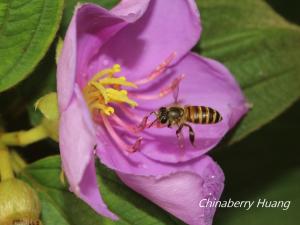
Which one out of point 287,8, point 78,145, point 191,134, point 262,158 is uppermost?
point 78,145

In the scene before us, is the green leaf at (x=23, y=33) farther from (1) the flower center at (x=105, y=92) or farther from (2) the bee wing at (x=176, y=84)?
(2) the bee wing at (x=176, y=84)

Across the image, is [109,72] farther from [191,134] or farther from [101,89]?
[191,134]

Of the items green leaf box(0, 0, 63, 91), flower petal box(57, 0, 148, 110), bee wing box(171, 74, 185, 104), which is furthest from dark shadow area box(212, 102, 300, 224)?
green leaf box(0, 0, 63, 91)

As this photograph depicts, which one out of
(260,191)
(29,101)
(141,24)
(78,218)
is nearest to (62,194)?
(78,218)

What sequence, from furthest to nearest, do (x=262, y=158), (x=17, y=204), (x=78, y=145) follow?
1. (x=262, y=158)
2. (x=17, y=204)
3. (x=78, y=145)

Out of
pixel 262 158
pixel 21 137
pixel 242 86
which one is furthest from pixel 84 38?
pixel 262 158

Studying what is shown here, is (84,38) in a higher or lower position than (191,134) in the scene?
higher

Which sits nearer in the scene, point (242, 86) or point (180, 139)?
point (180, 139)
